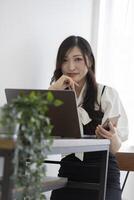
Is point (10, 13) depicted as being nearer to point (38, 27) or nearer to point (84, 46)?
point (38, 27)

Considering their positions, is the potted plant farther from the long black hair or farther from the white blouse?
the long black hair

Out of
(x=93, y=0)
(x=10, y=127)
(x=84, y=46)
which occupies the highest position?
(x=93, y=0)

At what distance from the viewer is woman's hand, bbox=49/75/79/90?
2.10 m

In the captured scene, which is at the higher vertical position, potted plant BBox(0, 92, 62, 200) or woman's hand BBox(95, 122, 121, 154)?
potted plant BBox(0, 92, 62, 200)

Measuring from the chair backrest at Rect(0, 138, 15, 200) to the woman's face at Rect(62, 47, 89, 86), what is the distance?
1.27 metres

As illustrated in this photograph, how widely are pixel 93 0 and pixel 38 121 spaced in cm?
214

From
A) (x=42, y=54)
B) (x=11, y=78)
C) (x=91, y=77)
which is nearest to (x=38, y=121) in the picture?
(x=11, y=78)

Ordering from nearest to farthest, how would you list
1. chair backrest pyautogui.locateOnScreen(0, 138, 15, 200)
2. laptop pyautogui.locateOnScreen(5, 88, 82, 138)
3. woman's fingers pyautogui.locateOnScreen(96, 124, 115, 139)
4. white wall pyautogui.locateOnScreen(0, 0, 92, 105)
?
chair backrest pyautogui.locateOnScreen(0, 138, 15, 200)
laptop pyautogui.locateOnScreen(5, 88, 82, 138)
woman's fingers pyautogui.locateOnScreen(96, 124, 115, 139)
white wall pyautogui.locateOnScreen(0, 0, 92, 105)

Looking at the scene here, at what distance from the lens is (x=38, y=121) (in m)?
1.03

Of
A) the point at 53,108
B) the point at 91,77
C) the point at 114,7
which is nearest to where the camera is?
the point at 53,108

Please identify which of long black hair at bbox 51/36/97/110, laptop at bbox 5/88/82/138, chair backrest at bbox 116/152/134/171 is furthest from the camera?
chair backrest at bbox 116/152/134/171

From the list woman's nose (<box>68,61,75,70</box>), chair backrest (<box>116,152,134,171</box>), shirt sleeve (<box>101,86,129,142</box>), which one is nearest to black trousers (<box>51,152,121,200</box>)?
shirt sleeve (<box>101,86,129,142</box>)

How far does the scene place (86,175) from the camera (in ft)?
6.88

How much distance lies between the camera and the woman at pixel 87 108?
2080 mm
